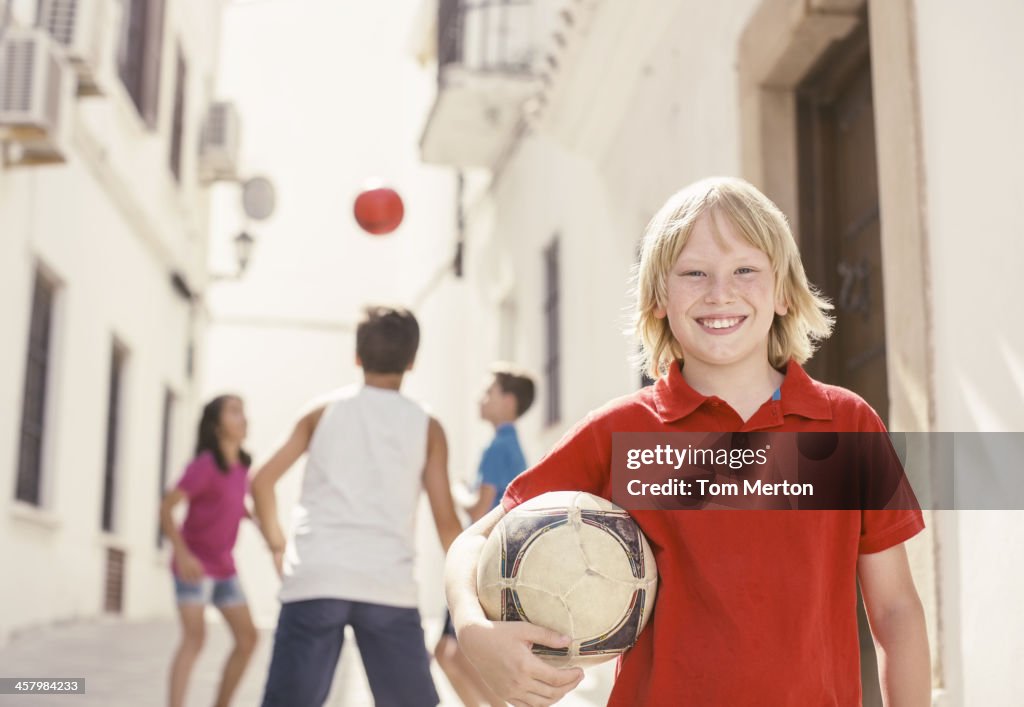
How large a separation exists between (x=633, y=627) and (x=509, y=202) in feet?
36.6

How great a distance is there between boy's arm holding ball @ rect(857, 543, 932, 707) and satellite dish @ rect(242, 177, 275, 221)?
14.8 meters

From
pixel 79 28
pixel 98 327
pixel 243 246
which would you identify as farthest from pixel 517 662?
pixel 243 246

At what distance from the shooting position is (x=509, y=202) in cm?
1295

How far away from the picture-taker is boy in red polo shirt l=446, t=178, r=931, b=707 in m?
1.90

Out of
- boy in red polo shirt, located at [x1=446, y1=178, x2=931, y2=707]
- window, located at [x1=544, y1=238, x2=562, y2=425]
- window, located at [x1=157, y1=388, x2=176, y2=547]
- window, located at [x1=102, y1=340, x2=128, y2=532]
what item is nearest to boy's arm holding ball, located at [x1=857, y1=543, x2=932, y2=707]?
boy in red polo shirt, located at [x1=446, y1=178, x2=931, y2=707]

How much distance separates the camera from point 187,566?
6039 mm

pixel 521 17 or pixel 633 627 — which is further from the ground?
pixel 521 17

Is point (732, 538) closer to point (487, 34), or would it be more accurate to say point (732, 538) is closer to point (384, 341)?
point (384, 341)

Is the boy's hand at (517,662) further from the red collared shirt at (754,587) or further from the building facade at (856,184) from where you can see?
the building facade at (856,184)

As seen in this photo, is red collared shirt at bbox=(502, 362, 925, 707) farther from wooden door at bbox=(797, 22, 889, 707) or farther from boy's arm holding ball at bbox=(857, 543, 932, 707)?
wooden door at bbox=(797, 22, 889, 707)

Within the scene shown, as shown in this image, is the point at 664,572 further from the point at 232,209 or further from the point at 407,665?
the point at 232,209

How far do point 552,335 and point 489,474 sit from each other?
16.2 ft

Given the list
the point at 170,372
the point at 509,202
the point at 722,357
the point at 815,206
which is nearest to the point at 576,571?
the point at 722,357

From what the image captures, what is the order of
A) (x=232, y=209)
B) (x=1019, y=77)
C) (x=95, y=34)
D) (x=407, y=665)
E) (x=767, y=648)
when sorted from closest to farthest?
(x=767, y=648)
(x=1019, y=77)
(x=407, y=665)
(x=95, y=34)
(x=232, y=209)
